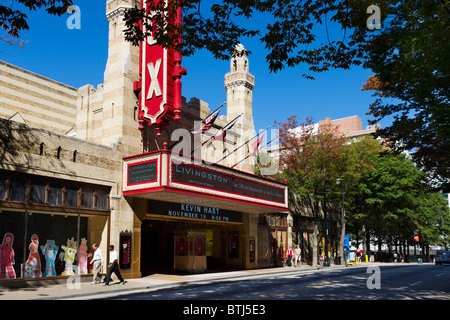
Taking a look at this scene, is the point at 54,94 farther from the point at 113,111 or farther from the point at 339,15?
the point at 339,15

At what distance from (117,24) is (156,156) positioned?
974 centimetres

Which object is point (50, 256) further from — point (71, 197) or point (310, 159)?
point (310, 159)

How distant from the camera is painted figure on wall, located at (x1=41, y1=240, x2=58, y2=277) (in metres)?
19.1

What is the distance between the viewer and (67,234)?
797 inches

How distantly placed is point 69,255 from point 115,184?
4470 mm

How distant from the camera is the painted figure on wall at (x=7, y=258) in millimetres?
17406

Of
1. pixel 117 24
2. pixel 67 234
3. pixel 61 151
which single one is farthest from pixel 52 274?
pixel 117 24

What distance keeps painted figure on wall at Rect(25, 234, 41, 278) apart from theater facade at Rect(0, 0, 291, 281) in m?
0.04

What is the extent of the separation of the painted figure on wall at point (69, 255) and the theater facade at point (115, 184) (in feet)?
0.16

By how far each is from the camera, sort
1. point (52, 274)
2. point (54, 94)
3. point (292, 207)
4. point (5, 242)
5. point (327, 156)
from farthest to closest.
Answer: point (292, 207)
point (327, 156)
point (54, 94)
point (52, 274)
point (5, 242)

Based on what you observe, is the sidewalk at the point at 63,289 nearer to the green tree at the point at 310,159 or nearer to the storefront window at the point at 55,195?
the storefront window at the point at 55,195

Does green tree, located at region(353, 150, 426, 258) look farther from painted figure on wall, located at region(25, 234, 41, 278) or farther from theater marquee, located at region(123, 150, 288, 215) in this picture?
painted figure on wall, located at region(25, 234, 41, 278)

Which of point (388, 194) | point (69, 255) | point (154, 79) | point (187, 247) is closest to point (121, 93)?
point (154, 79)

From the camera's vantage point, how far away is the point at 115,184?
22.7 metres
